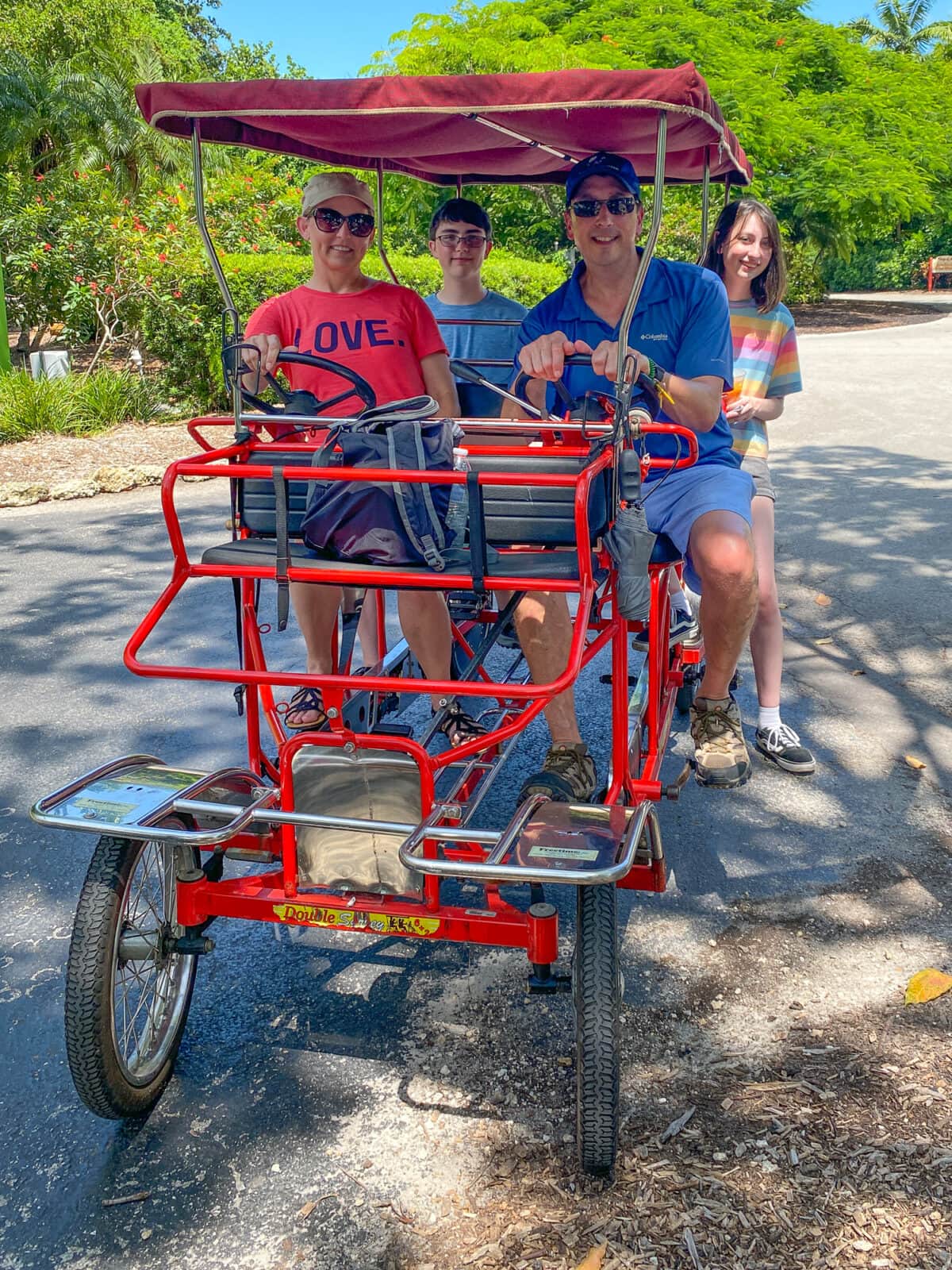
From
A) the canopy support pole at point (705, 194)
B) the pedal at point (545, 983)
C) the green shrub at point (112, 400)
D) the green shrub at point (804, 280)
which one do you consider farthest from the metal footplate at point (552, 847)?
the green shrub at point (804, 280)

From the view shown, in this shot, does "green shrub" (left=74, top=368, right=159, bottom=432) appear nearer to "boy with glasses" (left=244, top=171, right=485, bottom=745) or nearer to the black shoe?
"boy with glasses" (left=244, top=171, right=485, bottom=745)

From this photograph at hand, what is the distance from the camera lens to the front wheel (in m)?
2.48

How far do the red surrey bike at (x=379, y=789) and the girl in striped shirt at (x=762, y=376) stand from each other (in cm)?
124

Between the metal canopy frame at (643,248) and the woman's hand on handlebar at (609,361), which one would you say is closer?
the metal canopy frame at (643,248)

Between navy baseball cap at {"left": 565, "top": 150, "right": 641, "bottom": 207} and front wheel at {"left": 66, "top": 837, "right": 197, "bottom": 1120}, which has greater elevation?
navy baseball cap at {"left": 565, "top": 150, "right": 641, "bottom": 207}

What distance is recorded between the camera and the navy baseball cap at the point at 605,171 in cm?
343

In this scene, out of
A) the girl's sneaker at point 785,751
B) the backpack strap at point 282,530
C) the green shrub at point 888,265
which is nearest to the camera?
the backpack strap at point 282,530

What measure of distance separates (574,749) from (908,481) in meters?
7.25

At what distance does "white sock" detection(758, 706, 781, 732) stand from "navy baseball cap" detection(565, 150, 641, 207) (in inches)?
82.4

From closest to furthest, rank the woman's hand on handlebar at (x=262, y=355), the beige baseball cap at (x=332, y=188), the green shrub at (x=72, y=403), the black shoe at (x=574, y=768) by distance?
the black shoe at (x=574, y=768) → the woman's hand on handlebar at (x=262, y=355) → the beige baseball cap at (x=332, y=188) → the green shrub at (x=72, y=403)

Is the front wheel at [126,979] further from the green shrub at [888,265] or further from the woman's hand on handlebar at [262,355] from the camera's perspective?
the green shrub at [888,265]

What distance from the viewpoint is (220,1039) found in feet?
9.71

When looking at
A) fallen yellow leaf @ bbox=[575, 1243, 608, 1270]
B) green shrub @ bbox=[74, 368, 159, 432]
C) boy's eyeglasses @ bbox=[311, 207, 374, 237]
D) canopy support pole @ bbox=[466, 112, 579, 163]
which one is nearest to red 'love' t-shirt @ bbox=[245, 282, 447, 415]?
boy's eyeglasses @ bbox=[311, 207, 374, 237]

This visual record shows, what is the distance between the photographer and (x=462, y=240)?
16.8 feet
